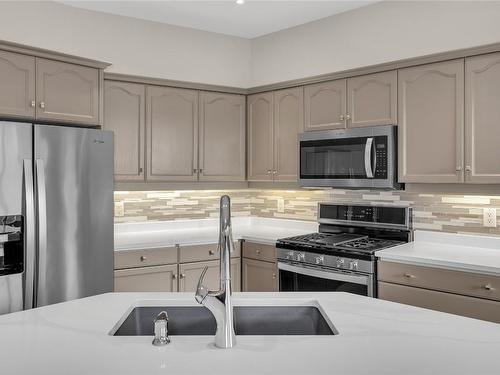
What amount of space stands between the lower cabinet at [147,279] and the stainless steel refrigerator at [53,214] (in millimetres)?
118

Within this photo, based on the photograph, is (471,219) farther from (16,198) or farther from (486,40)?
(16,198)

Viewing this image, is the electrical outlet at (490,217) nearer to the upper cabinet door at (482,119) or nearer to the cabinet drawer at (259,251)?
the upper cabinet door at (482,119)

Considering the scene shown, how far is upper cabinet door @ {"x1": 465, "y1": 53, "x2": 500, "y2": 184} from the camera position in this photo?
277cm

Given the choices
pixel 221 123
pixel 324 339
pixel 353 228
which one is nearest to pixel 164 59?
pixel 221 123

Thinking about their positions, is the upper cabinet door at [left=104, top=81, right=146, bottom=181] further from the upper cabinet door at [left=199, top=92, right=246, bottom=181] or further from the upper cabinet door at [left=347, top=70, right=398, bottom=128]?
A: the upper cabinet door at [left=347, top=70, right=398, bottom=128]

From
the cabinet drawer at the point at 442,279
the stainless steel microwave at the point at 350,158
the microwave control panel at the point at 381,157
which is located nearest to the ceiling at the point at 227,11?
the stainless steel microwave at the point at 350,158

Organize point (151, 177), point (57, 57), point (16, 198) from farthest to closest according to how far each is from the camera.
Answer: point (151, 177), point (57, 57), point (16, 198)

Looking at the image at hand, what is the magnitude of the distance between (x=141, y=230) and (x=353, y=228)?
1.77 m

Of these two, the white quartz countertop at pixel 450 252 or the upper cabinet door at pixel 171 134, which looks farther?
the upper cabinet door at pixel 171 134

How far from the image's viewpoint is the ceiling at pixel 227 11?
3.43 metres

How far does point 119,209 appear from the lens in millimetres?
3902

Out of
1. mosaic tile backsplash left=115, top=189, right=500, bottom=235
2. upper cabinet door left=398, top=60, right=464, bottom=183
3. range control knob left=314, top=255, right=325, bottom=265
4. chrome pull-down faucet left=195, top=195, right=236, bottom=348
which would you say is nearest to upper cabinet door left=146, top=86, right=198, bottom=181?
mosaic tile backsplash left=115, top=189, right=500, bottom=235

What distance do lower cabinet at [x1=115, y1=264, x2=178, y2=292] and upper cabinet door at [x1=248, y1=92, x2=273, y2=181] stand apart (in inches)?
45.3

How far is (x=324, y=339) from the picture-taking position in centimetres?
132
